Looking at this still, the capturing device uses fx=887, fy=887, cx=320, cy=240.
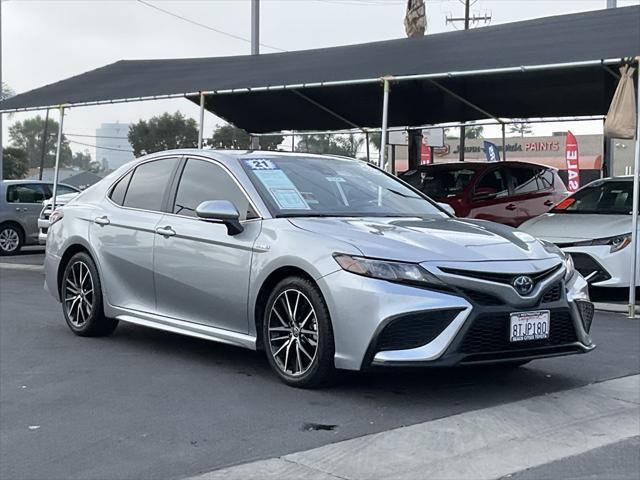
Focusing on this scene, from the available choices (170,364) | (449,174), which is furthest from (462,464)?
(449,174)

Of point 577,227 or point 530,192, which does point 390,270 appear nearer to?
point 577,227

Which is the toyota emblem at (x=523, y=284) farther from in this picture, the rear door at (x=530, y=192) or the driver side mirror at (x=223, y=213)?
the rear door at (x=530, y=192)

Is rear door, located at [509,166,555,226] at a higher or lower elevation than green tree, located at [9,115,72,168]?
lower

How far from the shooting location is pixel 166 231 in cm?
671

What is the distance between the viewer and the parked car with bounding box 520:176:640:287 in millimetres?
9633

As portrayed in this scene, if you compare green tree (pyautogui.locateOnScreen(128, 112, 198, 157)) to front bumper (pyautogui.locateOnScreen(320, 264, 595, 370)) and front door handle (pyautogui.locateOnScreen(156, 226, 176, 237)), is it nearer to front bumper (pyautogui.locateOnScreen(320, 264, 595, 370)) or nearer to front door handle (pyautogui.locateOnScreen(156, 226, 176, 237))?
front door handle (pyautogui.locateOnScreen(156, 226, 176, 237))

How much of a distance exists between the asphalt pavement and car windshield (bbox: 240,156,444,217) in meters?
1.18

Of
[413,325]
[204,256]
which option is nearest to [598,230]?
[204,256]

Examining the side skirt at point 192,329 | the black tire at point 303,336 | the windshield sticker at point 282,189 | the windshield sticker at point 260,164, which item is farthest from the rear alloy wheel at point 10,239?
the black tire at point 303,336

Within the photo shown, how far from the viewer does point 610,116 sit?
964cm

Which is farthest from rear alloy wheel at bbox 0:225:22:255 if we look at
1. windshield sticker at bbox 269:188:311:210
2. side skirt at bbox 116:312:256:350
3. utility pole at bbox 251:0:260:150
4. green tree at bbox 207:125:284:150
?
windshield sticker at bbox 269:188:311:210

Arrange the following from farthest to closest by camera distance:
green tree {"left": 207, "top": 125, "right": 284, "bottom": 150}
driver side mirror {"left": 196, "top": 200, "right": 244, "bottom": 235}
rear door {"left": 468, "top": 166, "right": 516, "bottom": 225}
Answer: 1. green tree {"left": 207, "top": 125, "right": 284, "bottom": 150}
2. rear door {"left": 468, "top": 166, "right": 516, "bottom": 225}
3. driver side mirror {"left": 196, "top": 200, "right": 244, "bottom": 235}

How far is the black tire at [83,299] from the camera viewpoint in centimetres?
744

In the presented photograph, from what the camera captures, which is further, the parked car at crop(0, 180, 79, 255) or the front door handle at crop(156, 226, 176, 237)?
the parked car at crop(0, 180, 79, 255)
